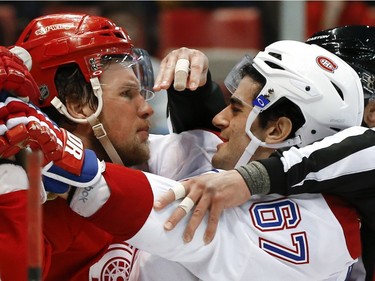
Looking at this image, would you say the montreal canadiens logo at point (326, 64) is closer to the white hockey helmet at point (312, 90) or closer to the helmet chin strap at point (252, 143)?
the white hockey helmet at point (312, 90)

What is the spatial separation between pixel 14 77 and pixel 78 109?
85 cm

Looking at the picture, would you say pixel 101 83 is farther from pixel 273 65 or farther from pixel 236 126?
pixel 273 65

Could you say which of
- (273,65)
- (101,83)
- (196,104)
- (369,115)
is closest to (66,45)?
(101,83)

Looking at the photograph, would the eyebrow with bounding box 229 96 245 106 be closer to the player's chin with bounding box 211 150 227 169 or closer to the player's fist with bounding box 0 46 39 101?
the player's chin with bounding box 211 150 227 169

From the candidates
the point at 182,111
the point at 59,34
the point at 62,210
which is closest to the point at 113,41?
the point at 59,34

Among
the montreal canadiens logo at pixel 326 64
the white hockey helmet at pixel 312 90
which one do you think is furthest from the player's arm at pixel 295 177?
the montreal canadiens logo at pixel 326 64

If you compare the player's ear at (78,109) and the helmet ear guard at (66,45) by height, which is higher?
the helmet ear guard at (66,45)

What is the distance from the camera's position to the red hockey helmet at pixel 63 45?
2.97 m

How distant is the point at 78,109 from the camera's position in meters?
3.08

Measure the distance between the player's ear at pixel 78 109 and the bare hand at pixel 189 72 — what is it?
29cm

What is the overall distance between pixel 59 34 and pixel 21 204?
3.04 ft

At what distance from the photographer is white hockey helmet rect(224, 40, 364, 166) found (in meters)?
2.84

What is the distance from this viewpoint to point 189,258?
246 centimetres

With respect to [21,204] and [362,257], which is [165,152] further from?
[21,204]
